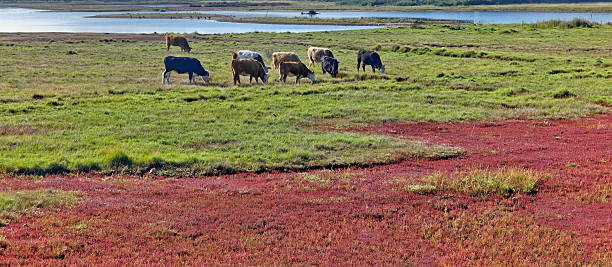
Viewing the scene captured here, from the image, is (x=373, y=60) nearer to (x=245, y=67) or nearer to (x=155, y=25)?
(x=245, y=67)

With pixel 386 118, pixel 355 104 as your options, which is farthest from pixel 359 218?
pixel 355 104

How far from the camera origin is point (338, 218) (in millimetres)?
9312

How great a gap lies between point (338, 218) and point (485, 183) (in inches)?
145

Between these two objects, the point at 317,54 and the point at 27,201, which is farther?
the point at 317,54

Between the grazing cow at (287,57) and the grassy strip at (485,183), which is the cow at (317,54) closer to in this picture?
the grazing cow at (287,57)

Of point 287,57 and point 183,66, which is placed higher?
point 287,57

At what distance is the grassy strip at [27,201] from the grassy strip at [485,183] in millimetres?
6629

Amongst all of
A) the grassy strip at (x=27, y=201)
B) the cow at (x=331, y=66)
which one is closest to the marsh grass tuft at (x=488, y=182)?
the grassy strip at (x=27, y=201)

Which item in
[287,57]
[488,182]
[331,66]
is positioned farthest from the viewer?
[287,57]

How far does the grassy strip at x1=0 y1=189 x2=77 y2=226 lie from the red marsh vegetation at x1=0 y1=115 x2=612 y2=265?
0.18 meters

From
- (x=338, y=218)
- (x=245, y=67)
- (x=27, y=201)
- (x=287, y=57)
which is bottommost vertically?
(x=338, y=218)

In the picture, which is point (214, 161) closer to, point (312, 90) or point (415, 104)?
point (415, 104)

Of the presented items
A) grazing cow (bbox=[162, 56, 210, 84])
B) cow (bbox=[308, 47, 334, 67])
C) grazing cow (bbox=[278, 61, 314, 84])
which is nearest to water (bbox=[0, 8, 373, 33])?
cow (bbox=[308, 47, 334, 67])

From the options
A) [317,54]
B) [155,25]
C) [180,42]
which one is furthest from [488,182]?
[155,25]
